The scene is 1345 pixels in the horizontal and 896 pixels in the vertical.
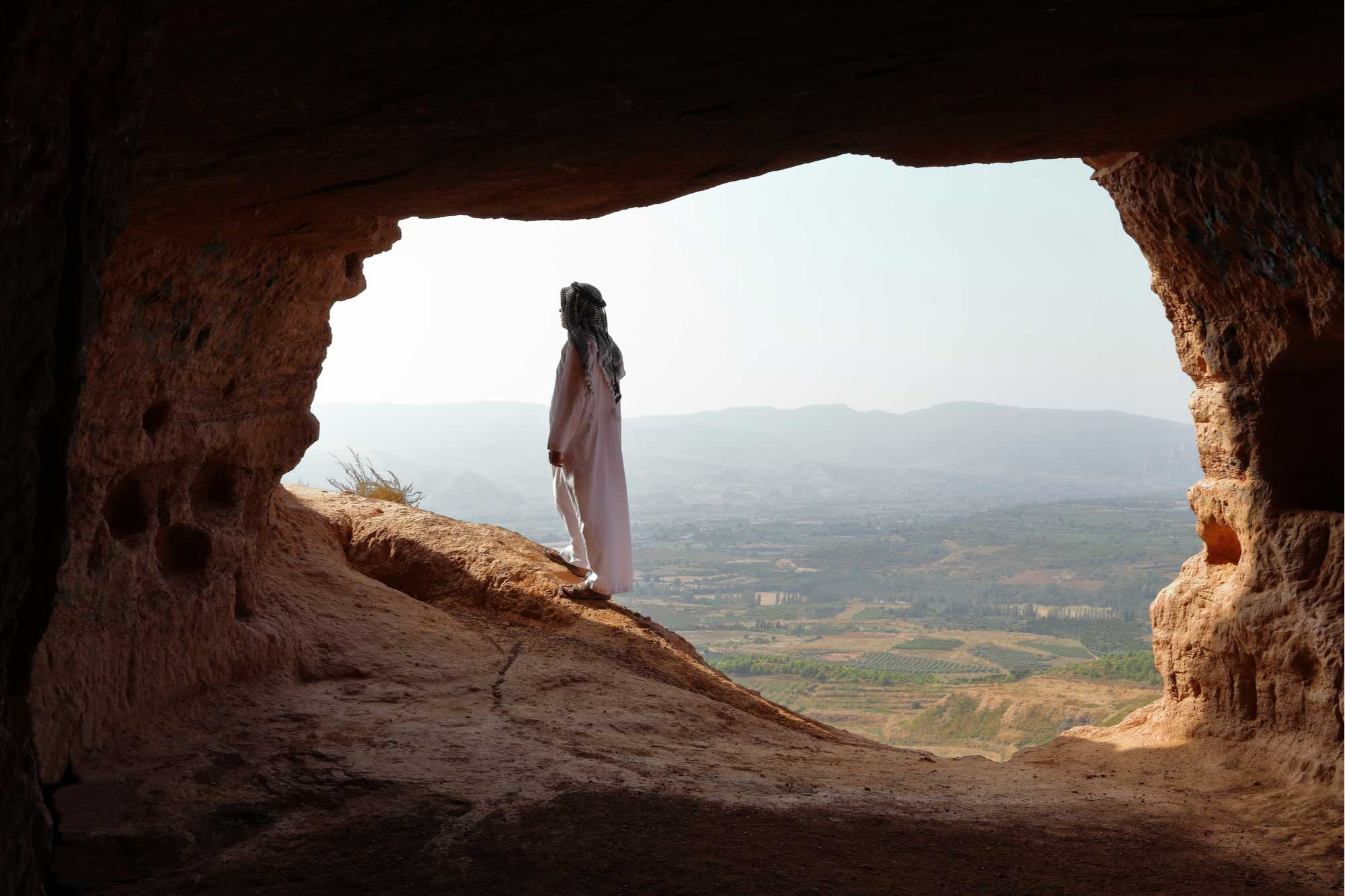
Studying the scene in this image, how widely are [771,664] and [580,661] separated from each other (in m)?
9.17

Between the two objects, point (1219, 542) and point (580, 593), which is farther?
point (580, 593)

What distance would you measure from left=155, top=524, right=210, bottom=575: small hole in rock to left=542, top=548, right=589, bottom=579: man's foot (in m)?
2.80

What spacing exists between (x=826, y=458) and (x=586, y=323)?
39349mm

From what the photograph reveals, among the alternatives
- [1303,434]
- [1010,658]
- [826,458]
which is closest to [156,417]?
[1303,434]

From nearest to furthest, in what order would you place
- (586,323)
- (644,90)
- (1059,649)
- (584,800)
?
(644,90), (584,800), (586,323), (1059,649)

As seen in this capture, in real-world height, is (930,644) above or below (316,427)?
below

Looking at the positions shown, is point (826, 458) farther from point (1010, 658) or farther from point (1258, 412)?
point (1258, 412)

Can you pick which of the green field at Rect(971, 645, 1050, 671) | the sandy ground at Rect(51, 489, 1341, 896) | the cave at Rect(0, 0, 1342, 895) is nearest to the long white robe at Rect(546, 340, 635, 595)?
the sandy ground at Rect(51, 489, 1341, 896)

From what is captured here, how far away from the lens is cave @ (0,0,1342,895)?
7.34 feet

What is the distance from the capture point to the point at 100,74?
2.04 meters

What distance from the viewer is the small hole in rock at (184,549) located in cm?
420

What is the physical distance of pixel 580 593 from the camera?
6258 millimetres

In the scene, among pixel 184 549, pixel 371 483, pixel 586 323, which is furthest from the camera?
pixel 371 483

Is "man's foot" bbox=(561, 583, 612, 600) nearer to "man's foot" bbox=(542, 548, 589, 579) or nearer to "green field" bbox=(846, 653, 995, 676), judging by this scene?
"man's foot" bbox=(542, 548, 589, 579)
